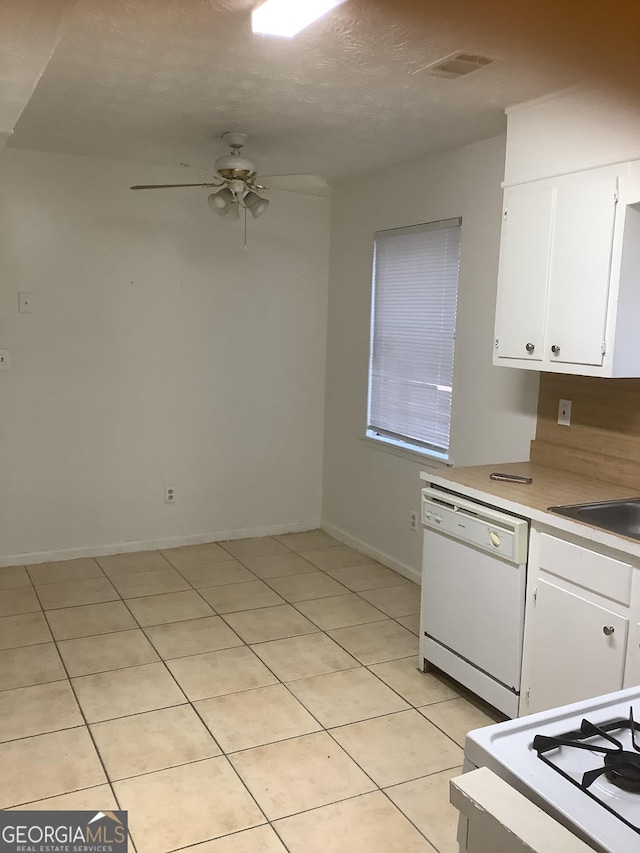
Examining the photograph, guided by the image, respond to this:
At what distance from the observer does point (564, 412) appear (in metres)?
3.33

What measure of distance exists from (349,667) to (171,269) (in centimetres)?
279

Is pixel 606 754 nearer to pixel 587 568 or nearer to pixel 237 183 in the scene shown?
pixel 587 568

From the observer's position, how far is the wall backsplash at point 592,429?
9.92 ft

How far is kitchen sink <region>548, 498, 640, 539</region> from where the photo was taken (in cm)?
263

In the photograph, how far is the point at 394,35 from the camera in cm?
234

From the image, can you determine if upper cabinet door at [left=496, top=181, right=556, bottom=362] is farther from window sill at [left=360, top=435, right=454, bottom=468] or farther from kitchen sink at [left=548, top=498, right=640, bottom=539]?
window sill at [left=360, top=435, right=454, bottom=468]

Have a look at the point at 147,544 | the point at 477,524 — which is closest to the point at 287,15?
the point at 477,524

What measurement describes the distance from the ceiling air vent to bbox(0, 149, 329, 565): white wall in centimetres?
242

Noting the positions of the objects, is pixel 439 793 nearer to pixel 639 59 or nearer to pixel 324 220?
pixel 639 59

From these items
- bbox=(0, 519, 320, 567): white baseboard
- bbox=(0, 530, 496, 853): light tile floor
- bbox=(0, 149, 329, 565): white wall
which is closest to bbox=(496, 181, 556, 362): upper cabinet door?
bbox=(0, 530, 496, 853): light tile floor

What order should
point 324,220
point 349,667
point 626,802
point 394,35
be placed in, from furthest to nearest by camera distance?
point 324,220 → point 349,667 → point 394,35 → point 626,802

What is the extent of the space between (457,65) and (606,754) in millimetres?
2353

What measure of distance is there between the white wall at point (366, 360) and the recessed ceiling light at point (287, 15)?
64.1 inches

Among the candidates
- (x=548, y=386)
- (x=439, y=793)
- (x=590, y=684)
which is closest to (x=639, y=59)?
(x=548, y=386)
